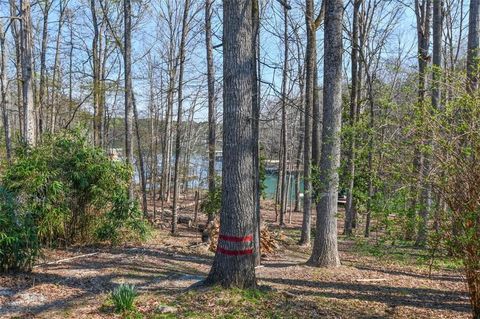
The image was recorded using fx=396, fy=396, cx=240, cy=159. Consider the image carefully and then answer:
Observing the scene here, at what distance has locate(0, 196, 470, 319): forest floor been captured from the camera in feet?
15.5

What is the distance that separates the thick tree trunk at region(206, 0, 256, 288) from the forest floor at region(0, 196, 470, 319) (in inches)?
12.1

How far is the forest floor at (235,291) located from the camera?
4727 mm

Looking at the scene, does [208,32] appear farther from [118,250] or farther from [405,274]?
[405,274]

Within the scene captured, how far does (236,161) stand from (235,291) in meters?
1.65

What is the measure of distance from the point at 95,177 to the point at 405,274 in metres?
6.91

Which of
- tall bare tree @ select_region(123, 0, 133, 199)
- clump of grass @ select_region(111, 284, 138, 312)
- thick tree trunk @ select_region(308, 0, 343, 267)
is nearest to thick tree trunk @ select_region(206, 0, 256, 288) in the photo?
clump of grass @ select_region(111, 284, 138, 312)

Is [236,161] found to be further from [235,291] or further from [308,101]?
[308,101]

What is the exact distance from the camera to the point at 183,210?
67.7ft

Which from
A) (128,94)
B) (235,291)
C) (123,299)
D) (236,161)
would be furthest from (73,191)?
(235,291)

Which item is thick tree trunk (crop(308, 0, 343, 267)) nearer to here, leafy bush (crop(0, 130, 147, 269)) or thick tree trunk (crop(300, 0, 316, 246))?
thick tree trunk (crop(300, 0, 316, 246))

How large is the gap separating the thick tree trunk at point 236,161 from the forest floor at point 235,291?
0.31m

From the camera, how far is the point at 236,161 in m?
5.14

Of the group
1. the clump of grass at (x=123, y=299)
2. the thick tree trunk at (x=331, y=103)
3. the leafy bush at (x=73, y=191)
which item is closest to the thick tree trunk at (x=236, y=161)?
the clump of grass at (x=123, y=299)

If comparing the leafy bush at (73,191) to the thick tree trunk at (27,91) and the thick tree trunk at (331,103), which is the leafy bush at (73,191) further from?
the thick tree trunk at (331,103)
